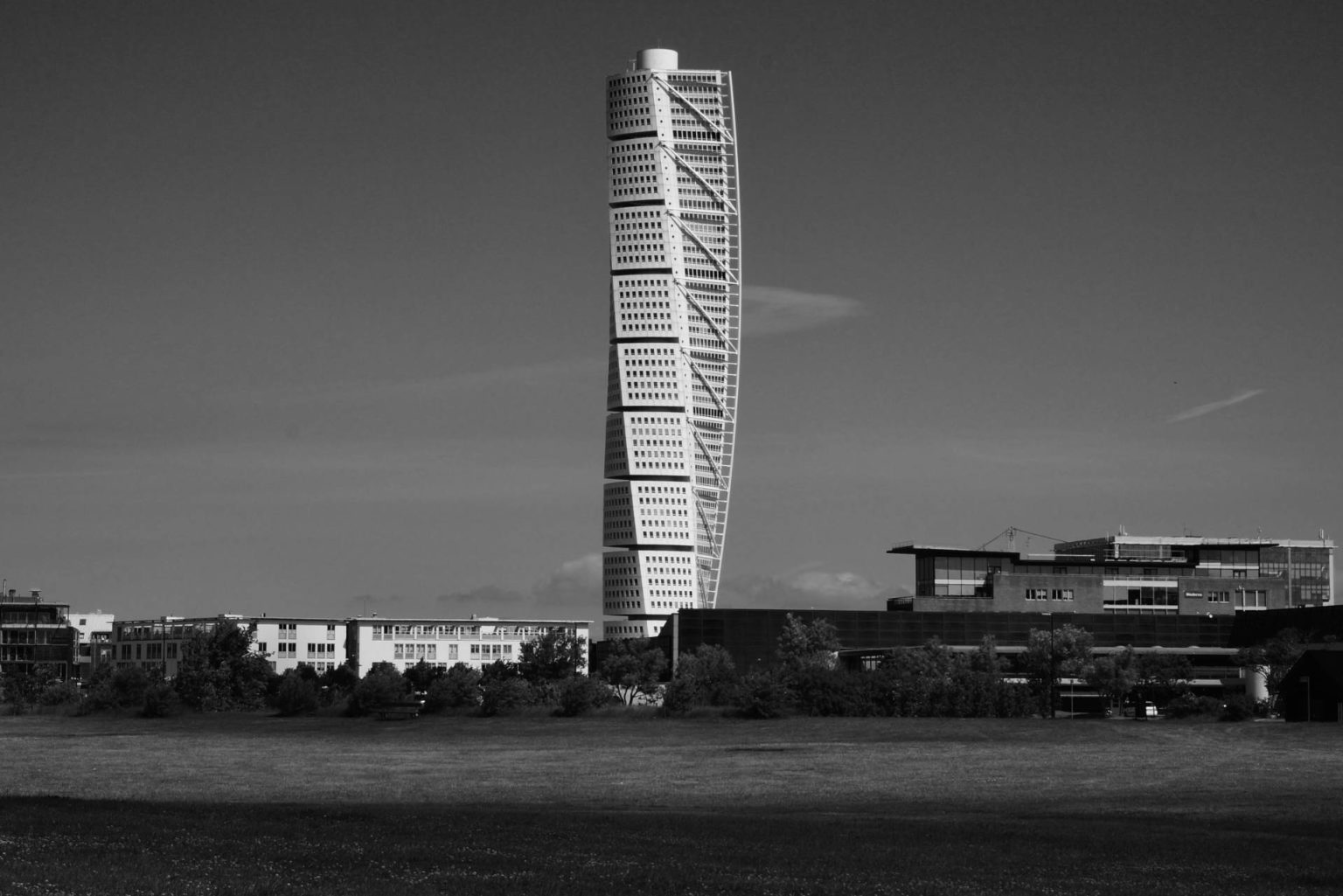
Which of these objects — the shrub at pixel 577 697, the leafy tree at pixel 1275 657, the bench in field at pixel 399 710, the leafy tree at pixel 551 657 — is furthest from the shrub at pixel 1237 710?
the leafy tree at pixel 551 657

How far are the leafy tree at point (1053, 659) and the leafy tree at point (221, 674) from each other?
5983cm

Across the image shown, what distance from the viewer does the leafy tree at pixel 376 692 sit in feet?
396

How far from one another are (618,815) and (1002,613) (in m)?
143

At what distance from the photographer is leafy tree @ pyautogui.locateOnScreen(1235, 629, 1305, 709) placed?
125062 millimetres

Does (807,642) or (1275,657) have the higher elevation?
(807,642)

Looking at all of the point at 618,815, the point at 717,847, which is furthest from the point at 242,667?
the point at 717,847

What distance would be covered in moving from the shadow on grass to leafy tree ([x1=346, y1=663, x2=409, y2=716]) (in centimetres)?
7813

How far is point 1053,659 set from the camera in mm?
126250

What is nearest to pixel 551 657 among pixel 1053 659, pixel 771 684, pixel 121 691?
pixel 121 691

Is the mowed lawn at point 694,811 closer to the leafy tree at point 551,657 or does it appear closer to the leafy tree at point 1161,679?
the leafy tree at point 1161,679

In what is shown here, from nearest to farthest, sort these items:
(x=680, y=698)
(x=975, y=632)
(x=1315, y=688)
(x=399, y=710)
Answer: (x=1315, y=688), (x=680, y=698), (x=399, y=710), (x=975, y=632)

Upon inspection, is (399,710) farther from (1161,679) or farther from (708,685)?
(1161,679)

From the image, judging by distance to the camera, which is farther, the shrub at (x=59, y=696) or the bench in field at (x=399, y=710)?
the shrub at (x=59, y=696)

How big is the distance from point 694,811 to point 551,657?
112 metres
